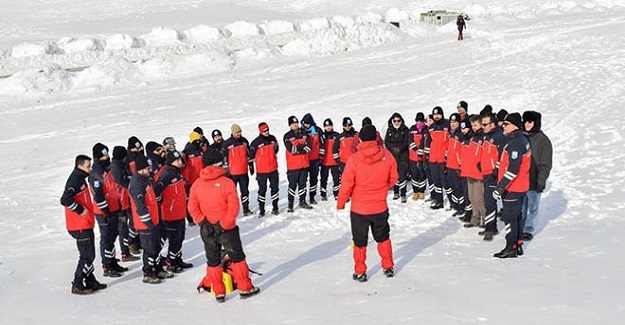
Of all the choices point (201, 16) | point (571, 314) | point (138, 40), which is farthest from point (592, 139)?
point (201, 16)

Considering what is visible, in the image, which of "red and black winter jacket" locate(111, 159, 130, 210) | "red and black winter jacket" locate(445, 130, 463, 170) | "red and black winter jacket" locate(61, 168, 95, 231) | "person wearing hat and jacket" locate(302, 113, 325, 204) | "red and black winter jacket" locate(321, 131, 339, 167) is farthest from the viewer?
"red and black winter jacket" locate(321, 131, 339, 167)

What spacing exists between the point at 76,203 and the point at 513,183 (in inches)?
222

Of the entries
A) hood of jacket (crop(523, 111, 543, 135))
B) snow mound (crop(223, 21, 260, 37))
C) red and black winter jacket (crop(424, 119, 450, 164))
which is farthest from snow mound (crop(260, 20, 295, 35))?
hood of jacket (crop(523, 111, 543, 135))

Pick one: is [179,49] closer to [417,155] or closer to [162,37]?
[162,37]

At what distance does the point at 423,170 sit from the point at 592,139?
5.66 metres

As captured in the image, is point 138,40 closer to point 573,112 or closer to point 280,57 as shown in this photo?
point 280,57

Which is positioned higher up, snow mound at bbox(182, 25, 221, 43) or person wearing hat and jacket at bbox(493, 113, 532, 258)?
snow mound at bbox(182, 25, 221, 43)

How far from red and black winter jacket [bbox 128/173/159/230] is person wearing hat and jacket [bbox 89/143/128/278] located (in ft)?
2.00

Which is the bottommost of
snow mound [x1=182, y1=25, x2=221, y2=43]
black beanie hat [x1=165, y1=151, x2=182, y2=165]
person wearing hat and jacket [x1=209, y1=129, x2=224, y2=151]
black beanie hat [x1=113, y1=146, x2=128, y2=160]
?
person wearing hat and jacket [x1=209, y1=129, x2=224, y2=151]

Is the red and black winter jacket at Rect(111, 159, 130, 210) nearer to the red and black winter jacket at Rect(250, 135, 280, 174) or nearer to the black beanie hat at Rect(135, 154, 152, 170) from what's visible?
the black beanie hat at Rect(135, 154, 152, 170)

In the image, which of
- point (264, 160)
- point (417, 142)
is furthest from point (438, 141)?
point (264, 160)

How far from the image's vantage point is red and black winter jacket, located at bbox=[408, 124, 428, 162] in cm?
1108

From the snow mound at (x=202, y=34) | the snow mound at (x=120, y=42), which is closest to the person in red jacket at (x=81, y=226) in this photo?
the snow mound at (x=120, y=42)

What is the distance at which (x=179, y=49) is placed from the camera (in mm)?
36531
